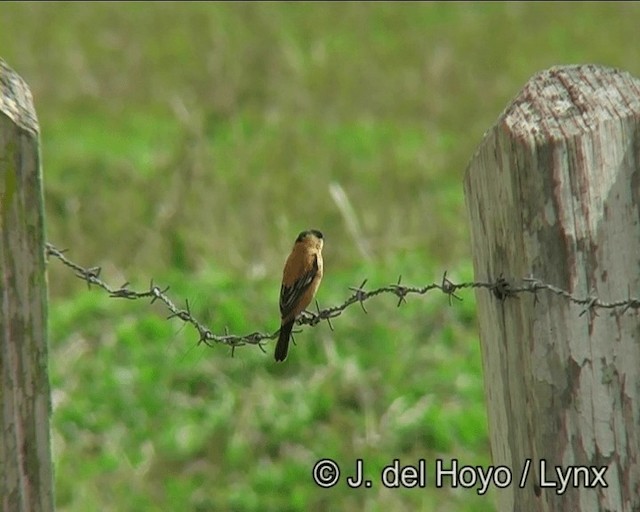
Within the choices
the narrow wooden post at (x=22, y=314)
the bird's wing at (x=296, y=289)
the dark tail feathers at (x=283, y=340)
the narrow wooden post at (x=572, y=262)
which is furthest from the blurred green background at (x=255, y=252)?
the narrow wooden post at (x=572, y=262)

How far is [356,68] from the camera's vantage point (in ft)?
54.6

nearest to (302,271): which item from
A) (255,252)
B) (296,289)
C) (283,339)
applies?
(296,289)

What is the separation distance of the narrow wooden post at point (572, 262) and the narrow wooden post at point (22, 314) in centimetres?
84

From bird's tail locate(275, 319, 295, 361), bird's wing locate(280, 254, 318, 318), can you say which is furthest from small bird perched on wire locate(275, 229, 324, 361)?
bird's tail locate(275, 319, 295, 361)

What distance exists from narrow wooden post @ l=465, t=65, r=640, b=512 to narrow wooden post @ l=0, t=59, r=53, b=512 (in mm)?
844

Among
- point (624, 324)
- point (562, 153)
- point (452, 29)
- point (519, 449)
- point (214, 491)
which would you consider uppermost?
point (452, 29)

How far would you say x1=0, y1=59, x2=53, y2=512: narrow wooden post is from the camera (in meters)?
2.40

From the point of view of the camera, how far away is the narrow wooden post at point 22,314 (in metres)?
2.40

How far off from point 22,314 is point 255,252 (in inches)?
263

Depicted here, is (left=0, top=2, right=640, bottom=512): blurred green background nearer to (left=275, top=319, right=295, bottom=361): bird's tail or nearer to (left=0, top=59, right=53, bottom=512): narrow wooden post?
(left=275, top=319, right=295, bottom=361): bird's tail

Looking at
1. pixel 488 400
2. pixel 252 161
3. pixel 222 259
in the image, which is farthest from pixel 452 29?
pixel 488 400

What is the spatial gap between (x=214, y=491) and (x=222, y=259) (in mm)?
3053

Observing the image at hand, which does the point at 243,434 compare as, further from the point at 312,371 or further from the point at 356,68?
the point at 356,68

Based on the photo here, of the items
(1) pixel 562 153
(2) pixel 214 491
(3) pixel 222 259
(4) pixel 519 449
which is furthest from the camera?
(3) pixel 222 259
